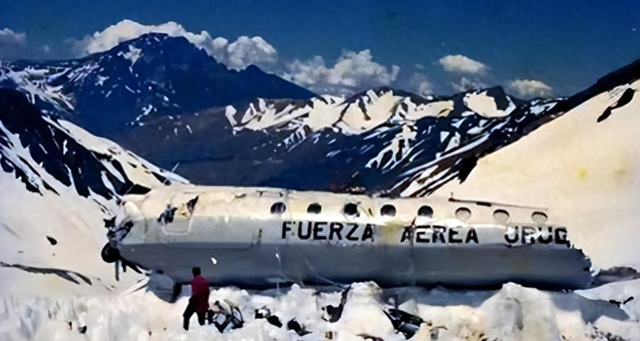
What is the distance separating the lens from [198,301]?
612 centimetres

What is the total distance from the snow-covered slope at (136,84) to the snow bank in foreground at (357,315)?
1324mm

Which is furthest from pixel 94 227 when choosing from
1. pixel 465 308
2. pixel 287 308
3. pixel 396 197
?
pixel 465 308

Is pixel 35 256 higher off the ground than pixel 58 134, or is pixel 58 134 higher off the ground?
pixel 58 134

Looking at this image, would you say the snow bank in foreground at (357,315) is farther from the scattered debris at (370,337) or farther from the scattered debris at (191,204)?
the scattered debris at (191,204)

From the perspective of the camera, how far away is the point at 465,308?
6.16 meters

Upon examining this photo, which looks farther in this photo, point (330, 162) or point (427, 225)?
point (330, 162)

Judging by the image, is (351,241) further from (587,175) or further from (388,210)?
(587,175)

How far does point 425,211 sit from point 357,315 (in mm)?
782

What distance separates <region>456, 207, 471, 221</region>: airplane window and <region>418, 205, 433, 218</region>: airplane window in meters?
0.17

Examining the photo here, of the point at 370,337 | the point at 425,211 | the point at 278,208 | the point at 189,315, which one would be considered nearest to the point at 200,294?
the point at 189,315

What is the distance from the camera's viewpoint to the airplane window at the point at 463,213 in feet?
20.2

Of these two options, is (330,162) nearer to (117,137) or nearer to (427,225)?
(427,225)

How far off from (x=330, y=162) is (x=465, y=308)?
1378 millimetres

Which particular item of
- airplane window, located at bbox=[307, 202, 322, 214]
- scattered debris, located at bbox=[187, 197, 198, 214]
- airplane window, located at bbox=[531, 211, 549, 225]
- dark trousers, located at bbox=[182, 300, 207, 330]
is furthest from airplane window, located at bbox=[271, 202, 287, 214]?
airplane window, located at bbox=[531, 211, 549, 225]
